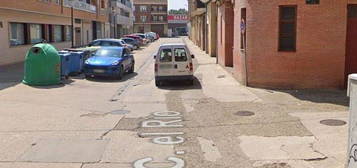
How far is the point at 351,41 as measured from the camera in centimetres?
1495

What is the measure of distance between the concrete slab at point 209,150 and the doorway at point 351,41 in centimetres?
841

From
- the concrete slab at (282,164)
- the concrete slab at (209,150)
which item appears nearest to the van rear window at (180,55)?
A: the concrete slab at (209,150)

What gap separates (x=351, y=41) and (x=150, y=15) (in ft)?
345

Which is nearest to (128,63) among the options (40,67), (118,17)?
(40,67)

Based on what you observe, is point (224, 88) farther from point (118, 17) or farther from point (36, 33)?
point (118, 17)

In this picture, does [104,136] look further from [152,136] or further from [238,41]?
[238,41]

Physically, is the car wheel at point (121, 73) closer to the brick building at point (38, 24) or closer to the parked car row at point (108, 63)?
the parked car row at point (108, 63)

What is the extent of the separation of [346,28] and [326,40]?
0.79m

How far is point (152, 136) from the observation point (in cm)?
907

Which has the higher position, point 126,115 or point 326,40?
point 326,40

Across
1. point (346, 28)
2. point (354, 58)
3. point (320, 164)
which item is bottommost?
point (320, 164)

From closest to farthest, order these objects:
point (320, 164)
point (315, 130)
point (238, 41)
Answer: point (320, 164)
point (315, 130)
point (238, 41)

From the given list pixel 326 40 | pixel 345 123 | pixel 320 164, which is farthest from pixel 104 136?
pixel 326 40

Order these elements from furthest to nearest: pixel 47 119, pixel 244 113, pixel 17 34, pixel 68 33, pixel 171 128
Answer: pixel 68 33
pixel 17 34
pixel 244 113
pixel 47 119
pixel 171 128
